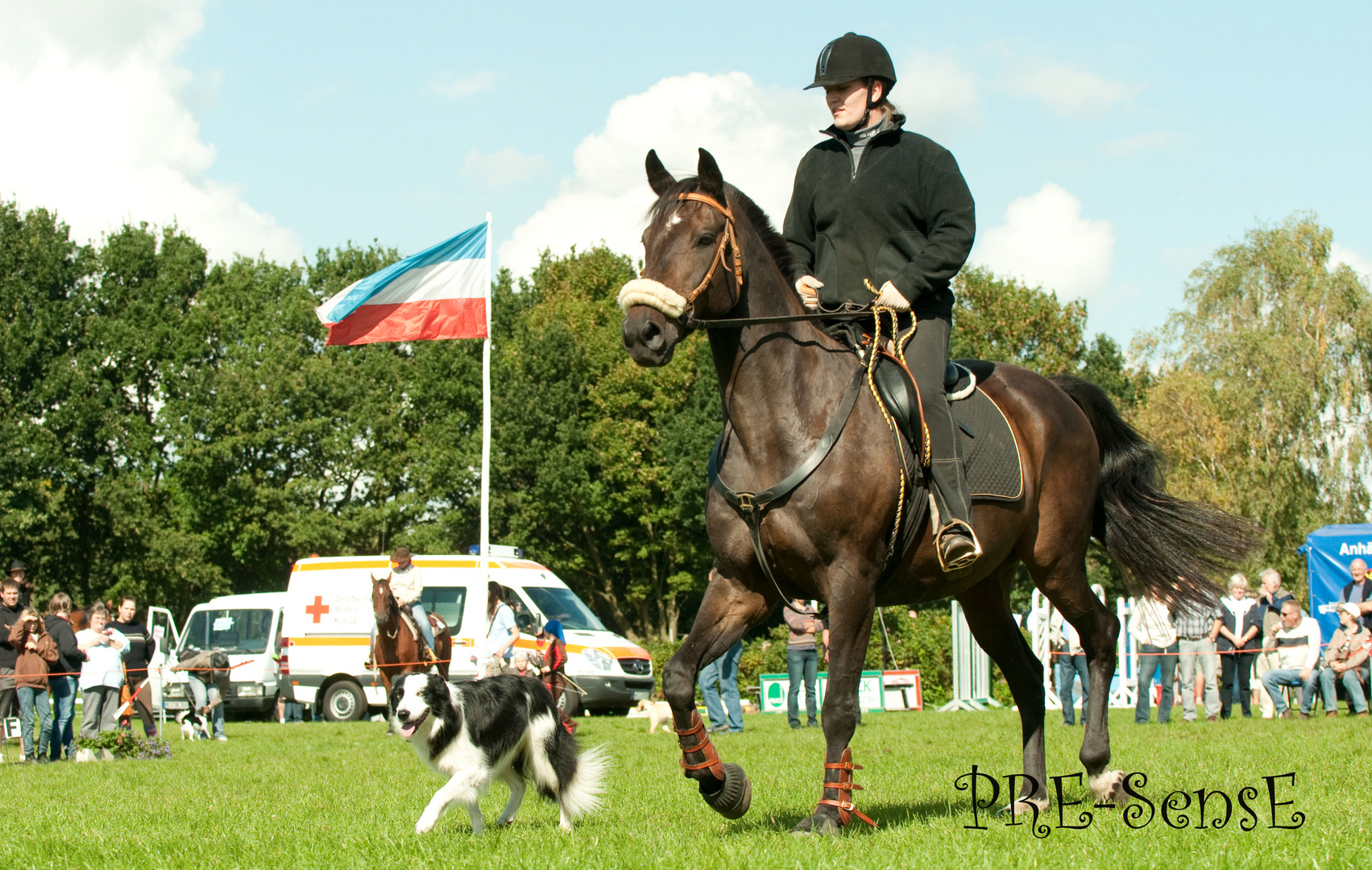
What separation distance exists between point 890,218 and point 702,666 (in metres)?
2.36

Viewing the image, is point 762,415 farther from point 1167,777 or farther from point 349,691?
point 349,691

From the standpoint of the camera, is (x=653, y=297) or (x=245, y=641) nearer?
(x=653, y=297)

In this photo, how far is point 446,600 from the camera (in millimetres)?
24359

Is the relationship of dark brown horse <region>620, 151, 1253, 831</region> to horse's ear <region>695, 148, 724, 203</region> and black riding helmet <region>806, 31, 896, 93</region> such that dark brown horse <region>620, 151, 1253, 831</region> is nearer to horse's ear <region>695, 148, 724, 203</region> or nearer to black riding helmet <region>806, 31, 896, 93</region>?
horse's ear <region>695, 148, 724, 203</region>

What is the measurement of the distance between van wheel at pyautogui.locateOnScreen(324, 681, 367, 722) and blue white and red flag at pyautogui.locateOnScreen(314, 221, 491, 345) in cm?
748

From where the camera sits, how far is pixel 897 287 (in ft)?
19.9

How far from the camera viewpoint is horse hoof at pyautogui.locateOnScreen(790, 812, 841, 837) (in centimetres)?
552

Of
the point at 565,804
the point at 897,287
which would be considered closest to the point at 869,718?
the point at 565,804

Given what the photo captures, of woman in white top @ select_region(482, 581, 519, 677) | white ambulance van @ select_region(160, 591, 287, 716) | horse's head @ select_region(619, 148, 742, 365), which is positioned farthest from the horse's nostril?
white ambulance van @ select_region(160, 591, 287, 716)

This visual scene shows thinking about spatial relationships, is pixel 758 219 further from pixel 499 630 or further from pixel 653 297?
pixel 499 630

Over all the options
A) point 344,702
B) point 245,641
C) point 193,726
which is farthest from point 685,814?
point 245,641

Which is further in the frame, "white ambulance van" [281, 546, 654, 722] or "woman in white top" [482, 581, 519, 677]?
"white ambulance van" [281, 546, 654, 722]

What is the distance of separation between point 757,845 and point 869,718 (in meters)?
15.7

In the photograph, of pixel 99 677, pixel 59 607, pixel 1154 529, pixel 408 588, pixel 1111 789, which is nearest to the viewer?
pixel 1111 789
